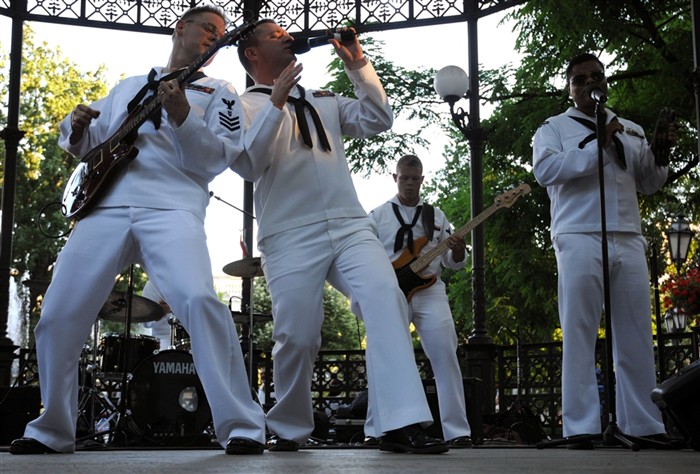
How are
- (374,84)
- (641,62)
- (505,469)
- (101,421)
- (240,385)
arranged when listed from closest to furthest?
(505,469)
(240,385)
(374,84)
(101,421)
(641,62)

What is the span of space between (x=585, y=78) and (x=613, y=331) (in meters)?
1.38

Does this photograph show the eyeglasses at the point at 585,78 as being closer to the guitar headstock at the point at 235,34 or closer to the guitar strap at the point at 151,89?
the guitar headstock at the point at 235,34

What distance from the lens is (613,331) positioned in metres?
4.93

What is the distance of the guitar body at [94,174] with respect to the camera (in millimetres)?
3871

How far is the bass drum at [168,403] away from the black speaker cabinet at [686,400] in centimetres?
329

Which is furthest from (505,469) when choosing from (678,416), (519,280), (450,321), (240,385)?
(519,280)

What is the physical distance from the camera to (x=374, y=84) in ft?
14.5

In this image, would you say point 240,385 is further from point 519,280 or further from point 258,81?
point 519,280

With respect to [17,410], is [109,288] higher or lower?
higher

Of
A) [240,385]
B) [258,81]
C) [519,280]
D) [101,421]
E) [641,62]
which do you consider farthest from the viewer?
[519,280]

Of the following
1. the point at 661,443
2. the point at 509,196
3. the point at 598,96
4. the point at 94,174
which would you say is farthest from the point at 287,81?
the point at 509,196

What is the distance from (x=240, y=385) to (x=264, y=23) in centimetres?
190

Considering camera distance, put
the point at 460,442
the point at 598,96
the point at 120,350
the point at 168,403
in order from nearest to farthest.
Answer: the point at 598,96
the point at 460,442
the point at 168,403
the point at 120,350

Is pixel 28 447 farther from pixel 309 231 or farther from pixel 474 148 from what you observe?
pixel 474 148
